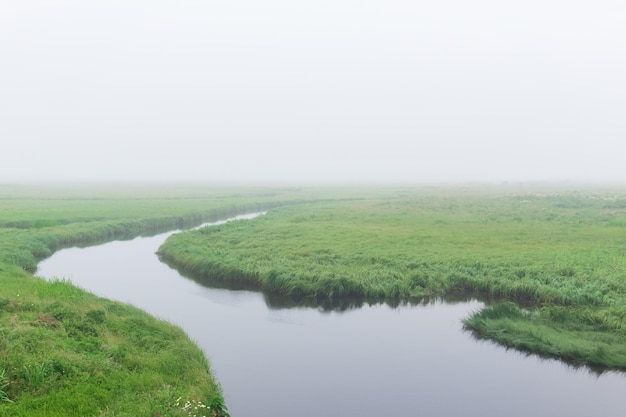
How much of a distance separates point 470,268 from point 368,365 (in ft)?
36.7

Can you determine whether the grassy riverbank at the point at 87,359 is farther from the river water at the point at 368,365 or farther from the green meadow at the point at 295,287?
the river water at the point at 368,365

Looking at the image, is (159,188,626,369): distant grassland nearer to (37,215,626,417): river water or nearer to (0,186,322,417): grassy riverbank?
(37,215,626,417): river water

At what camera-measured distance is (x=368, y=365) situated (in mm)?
15477

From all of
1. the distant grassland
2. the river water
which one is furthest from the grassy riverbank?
the distant grassland

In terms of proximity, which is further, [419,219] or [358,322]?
[419,219]

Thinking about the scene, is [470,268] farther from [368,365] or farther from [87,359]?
[87,359]

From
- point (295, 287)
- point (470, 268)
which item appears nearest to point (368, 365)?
point (295, 287)

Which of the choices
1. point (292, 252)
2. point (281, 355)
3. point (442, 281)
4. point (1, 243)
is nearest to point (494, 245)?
point (442, 281)

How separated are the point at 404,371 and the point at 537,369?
4636 mm

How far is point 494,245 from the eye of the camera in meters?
29.8

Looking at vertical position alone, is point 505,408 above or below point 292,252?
below

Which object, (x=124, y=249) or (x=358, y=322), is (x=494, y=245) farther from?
(x=124, y=249)

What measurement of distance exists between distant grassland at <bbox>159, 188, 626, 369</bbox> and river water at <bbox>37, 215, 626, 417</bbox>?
1.08m

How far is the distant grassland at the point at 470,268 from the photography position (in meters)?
16.9
